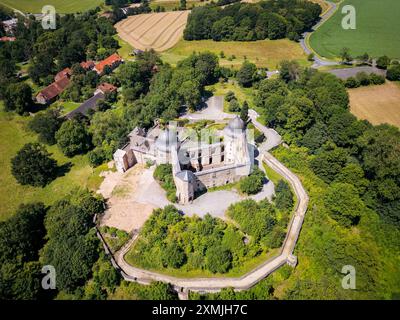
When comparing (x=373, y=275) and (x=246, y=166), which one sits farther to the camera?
(x=246, y=166)

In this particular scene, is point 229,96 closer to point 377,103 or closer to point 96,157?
point 377,103

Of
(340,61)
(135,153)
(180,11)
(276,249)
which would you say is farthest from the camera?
(180,11)

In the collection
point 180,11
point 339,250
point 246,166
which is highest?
point 180,11

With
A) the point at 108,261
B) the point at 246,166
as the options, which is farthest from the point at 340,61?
the point at 108,261

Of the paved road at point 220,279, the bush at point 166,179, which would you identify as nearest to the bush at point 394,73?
the paved road at point 220,279

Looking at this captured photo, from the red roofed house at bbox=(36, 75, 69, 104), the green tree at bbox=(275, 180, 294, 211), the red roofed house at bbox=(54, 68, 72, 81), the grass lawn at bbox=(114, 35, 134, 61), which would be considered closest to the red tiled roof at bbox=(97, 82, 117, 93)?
the red roofed house at bbox=(36, 75, 69, 104)

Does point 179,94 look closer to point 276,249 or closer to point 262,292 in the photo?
point 276,249

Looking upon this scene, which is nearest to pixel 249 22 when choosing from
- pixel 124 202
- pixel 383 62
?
pixel 383 62
